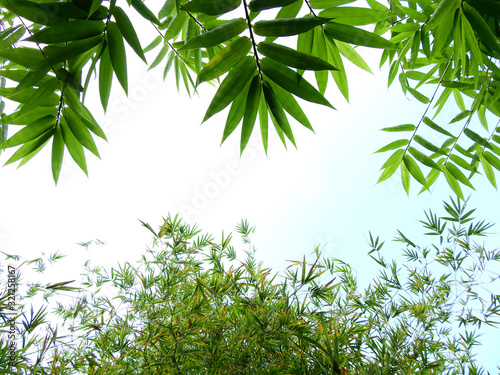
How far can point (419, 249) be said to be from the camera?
2.00 metres

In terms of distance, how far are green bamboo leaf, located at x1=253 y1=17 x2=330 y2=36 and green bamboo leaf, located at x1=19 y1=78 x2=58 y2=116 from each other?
1.71 ft

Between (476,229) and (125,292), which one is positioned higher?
(476,229)

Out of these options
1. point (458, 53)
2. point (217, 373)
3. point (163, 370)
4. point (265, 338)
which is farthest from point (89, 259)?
point (458, 53)

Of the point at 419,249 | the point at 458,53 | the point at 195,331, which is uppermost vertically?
the point at 419,249

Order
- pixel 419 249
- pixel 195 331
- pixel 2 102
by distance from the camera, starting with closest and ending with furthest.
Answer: pixel 2 102 < pixel 195 331 < pixel 419 249

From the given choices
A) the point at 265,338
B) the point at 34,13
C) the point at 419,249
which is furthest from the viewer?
the point at 419,249

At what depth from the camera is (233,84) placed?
1.81 feet

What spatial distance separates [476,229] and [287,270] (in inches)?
55.2

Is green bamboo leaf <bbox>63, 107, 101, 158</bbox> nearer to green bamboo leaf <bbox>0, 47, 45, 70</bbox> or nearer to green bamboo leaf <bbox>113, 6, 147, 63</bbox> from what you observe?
green bamboo leaf <bbox>0, 47, 45, 70</bbox>

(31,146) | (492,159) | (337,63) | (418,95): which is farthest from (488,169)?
(31,146)

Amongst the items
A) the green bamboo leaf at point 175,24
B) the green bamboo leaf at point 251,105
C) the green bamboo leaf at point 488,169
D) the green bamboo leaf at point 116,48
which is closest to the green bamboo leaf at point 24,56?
the green bamboo leaf at point 116,48

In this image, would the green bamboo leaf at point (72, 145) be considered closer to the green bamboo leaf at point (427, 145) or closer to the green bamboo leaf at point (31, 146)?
the green bamboo leaf at point (31, 146)

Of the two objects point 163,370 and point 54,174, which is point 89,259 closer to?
point 163,370

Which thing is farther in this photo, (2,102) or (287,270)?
(287,270)
